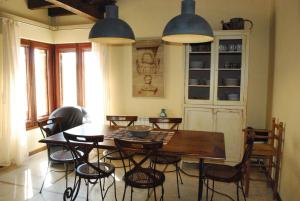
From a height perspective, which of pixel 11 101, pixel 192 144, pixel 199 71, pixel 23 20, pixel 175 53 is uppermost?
pixel 23 20

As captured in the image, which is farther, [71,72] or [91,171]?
[71,72]

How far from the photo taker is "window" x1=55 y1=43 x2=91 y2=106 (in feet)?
16.8

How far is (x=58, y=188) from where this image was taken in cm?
328

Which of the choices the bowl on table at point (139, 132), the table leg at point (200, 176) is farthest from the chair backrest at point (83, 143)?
the table leg at point (200, 176)

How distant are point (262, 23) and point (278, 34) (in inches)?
25.6

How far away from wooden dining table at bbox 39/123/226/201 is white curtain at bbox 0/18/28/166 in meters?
1.43

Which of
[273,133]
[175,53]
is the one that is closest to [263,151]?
[273,133]

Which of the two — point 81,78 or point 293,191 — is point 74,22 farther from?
point 293,191

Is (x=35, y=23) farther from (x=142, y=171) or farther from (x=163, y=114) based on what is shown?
(x=142, y=171)

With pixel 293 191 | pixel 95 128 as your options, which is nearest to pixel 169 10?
pixel 95 128

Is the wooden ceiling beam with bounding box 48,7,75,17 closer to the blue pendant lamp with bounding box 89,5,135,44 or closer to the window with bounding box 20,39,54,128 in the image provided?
the window with bounding box 20,39,54,128

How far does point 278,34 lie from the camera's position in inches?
136

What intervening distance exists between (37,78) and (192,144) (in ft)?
11.7

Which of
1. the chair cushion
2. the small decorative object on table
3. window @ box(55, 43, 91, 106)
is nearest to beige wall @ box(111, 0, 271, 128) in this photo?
the small decorative object on table
